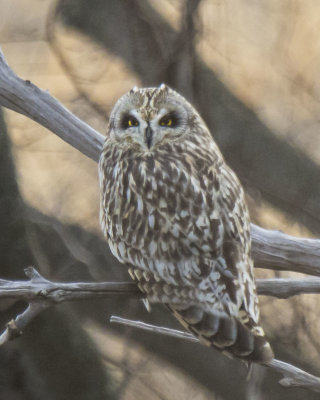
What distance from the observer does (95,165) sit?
4102 mm

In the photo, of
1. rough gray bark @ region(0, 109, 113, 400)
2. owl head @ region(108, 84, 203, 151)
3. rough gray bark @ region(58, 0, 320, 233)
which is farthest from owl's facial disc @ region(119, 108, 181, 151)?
rough gray bark @ region(58, 0, 320, 233)

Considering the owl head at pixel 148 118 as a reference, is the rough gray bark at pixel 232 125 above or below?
below

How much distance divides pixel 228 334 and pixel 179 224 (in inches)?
12.6

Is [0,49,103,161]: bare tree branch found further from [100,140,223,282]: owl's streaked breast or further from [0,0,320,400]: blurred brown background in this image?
[0,0,320,400]: blurred brown background

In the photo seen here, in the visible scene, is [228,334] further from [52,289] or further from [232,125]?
[232,125]

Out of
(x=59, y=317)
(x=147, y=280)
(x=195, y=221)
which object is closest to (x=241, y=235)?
(x=195, y=221)

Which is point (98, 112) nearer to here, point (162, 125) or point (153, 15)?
point (153, 15)

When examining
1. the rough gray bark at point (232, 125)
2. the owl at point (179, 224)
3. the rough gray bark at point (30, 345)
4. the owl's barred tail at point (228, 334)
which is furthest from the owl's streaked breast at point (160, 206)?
the rough gray bark at point (232, 125)

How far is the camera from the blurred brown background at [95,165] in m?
3.55

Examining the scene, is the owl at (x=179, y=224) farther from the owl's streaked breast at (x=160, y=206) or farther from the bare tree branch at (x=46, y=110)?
the bare tree branch at (x=46, y=110)

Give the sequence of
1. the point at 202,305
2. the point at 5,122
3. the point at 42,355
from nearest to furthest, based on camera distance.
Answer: the point at 202,305 < the point at 42,355 < the point at 5,122

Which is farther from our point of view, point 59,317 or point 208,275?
point 59,317

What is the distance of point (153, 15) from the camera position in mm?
4137

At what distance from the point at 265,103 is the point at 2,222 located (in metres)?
1.61
